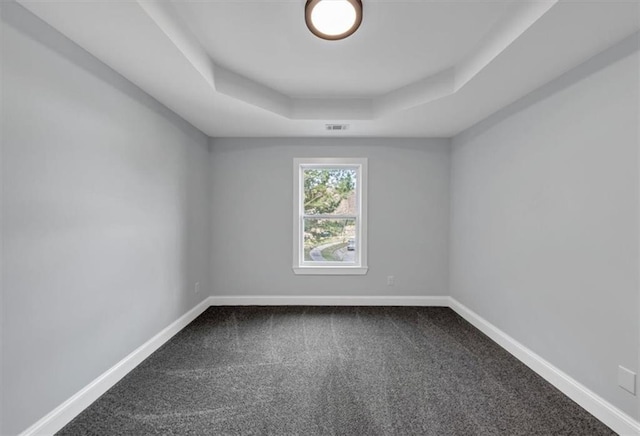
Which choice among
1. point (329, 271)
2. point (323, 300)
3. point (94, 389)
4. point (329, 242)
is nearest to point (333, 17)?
point (94, 389)

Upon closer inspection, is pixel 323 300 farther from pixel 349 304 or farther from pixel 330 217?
pixel 330 217

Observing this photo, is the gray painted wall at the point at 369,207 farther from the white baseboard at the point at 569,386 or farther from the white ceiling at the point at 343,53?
the white baseboard at the point at 569,386

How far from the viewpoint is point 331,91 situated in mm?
3109

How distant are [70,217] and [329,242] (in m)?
2.94

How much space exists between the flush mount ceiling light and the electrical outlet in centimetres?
252

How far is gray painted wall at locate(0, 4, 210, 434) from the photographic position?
1.53m

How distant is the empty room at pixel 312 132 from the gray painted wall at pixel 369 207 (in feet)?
1.26

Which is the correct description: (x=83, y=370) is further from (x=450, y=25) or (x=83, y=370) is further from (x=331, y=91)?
(x=450, y=25)

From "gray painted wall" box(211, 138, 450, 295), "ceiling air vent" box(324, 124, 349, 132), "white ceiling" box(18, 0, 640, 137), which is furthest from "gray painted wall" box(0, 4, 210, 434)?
"ceiling air vent" box(324, 124, 349, 132)

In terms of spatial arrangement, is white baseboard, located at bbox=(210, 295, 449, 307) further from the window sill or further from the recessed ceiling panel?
the recessed ceiling panel

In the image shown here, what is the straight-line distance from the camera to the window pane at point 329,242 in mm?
4258

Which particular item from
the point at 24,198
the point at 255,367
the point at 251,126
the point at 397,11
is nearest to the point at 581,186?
the point at 397,11

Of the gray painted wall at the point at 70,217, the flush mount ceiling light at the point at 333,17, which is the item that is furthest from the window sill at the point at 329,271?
the flush mount ceiling light at the point at 333,17

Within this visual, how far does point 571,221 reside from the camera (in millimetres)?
2121
